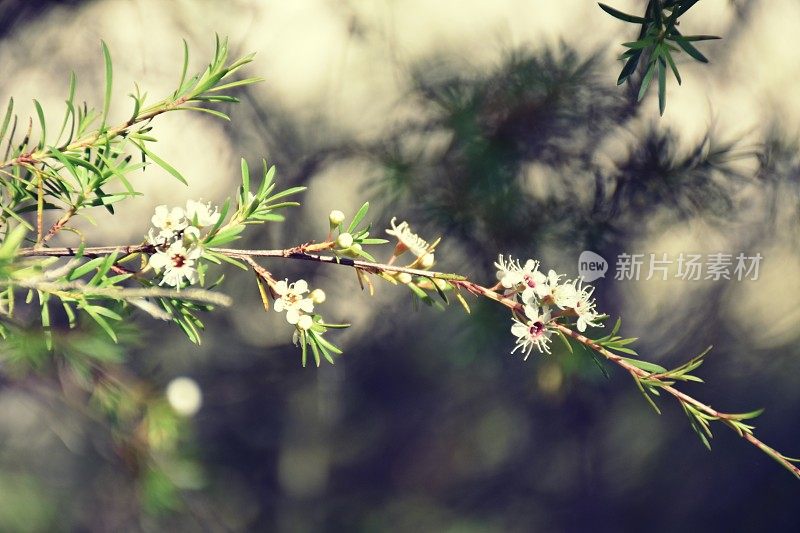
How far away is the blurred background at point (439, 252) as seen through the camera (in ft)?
3.68

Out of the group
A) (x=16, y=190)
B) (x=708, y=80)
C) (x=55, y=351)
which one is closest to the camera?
(x=16, y=190)

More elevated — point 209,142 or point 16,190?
point 16,190

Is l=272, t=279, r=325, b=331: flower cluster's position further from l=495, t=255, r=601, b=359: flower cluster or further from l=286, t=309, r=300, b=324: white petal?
l=495, t=255, r=601, b=359: flower cluster

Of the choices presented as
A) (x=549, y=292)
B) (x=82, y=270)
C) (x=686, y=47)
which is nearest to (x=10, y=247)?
(x=82, y=270)

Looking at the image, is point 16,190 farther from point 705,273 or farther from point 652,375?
point 705,273

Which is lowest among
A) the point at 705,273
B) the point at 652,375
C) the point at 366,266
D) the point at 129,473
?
the point at 129,473

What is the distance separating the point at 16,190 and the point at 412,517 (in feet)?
2.81

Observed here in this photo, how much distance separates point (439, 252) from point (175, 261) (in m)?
0.63

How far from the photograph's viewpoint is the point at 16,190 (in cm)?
67

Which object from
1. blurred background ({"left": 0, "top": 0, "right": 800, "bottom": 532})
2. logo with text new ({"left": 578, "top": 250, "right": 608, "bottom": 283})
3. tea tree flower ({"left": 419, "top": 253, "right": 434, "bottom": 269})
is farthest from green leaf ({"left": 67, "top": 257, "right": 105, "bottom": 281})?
logo with text new ({"left": 578, "top": 250, "right": 608, "bottom": 283})

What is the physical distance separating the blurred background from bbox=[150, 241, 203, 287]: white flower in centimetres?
50

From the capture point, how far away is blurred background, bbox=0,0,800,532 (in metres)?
1.12

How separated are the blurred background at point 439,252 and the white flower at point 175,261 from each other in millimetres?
504

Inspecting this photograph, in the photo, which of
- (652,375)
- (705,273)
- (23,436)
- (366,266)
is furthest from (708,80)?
(23,436)
